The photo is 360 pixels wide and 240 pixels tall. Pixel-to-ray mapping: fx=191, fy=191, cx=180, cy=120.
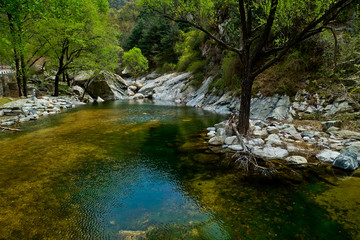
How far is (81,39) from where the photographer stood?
1930 cm

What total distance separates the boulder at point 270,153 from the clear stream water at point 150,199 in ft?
4.62

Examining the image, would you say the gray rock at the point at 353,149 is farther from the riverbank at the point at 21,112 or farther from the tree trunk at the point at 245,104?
the riverbank at the point at 21,112

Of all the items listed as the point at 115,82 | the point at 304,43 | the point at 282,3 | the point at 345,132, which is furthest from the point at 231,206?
the point at 115,82

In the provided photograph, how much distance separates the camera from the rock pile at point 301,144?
220 inches

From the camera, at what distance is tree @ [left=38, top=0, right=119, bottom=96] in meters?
17.9

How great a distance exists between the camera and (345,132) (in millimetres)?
6867

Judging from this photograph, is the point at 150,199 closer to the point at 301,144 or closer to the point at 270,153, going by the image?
the point at 270,153

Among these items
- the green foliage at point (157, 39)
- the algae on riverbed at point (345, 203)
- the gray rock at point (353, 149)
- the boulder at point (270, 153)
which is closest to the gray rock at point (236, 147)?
the boulder at point (270, 153)

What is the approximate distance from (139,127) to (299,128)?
780 centimetres

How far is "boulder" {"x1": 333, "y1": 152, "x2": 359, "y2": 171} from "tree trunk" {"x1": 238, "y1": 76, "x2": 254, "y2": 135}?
307cm

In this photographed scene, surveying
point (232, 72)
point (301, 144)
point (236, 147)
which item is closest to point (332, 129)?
point (301, 144)

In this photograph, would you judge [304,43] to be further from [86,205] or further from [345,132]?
[86,205]

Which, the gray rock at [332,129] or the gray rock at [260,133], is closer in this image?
the gray rock at [332,129]

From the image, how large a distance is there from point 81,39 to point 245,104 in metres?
18.7
